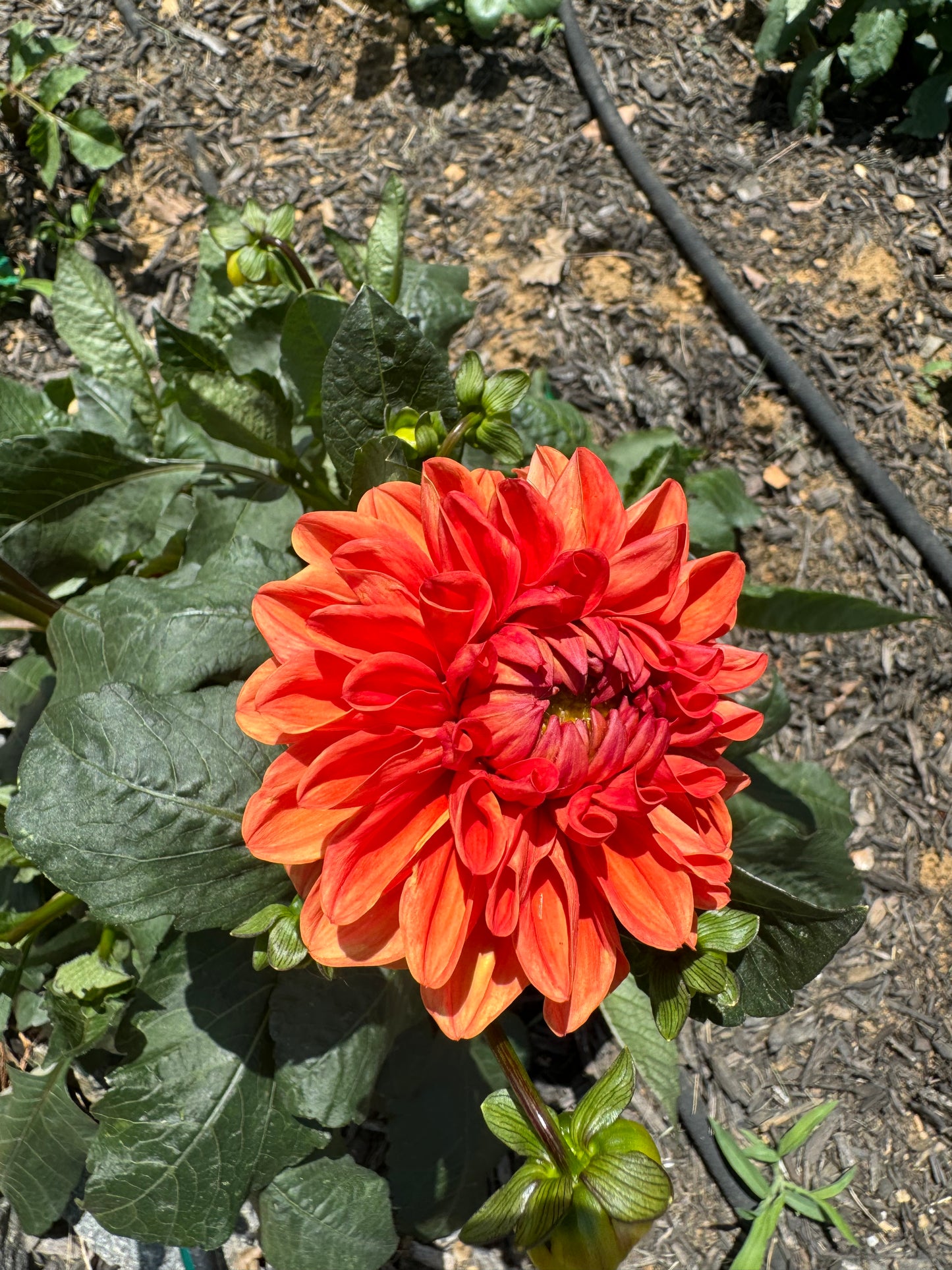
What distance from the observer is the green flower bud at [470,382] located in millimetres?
1594

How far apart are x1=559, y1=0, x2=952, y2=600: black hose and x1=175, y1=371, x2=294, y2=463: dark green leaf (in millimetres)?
1774

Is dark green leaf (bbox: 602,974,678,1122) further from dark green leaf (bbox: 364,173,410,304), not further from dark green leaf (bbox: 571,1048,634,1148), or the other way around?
dark green leaf (bbox: 364,173,410,304)

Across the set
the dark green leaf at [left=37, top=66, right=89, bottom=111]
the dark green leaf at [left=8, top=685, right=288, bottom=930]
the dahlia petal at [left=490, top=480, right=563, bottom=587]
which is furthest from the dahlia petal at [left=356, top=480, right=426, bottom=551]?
the dark green leaf at [left=37, top=66, right=89, bottom=111]

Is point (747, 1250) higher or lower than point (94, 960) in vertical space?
lower

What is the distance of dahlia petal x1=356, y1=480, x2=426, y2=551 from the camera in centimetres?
133

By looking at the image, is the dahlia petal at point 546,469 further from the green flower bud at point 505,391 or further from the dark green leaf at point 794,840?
the dark green leaf at point 794,840

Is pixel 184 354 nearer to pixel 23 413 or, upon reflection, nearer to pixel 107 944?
pixel 23 413

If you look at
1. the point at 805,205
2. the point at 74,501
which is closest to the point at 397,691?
the point at 74,501

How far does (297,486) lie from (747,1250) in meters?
2.11

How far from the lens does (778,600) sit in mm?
2160

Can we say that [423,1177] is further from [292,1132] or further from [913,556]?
[913,556]

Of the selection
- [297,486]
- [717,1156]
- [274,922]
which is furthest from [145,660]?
[717,1156]

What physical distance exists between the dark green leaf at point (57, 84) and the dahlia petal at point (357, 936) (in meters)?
2.78

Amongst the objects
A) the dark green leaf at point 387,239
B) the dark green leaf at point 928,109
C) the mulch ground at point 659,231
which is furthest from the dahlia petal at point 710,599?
the dark green leaf at point 928,109
